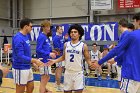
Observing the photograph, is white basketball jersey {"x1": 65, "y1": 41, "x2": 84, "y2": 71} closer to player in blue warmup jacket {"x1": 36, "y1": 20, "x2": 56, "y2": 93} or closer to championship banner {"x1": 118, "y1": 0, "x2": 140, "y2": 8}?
player in blue warmup jacket {"x1": 36, "y1": 20, "x2": 56, "y2": 93}

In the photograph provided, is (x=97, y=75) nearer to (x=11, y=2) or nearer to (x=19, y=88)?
(x=19, y=88)

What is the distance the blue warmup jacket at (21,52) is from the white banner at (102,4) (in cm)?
954

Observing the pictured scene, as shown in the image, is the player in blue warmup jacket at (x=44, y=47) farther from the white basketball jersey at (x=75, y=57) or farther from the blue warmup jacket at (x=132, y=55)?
the blue warmup jacket at (x=132, y=55)

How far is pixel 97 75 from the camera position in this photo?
1077cm

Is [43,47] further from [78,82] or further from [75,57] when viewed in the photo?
[78,82]

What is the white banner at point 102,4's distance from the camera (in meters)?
13.9

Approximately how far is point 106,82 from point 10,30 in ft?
35.8

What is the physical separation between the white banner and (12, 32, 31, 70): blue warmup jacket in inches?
376

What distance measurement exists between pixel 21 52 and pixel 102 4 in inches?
387

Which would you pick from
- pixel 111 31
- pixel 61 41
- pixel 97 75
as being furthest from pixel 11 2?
pixel 61 41

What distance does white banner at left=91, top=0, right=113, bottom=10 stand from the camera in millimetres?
13945

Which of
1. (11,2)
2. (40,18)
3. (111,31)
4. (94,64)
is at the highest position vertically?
(11,2)

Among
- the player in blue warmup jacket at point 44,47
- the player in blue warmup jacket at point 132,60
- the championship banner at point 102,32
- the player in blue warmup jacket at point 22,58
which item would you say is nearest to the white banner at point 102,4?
the championship banner at point 102,32

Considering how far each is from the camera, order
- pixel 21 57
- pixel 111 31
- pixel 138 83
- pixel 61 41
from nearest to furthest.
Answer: pixel 138 83, pixel 21 57, pixel 61 41, pixel 111 31
